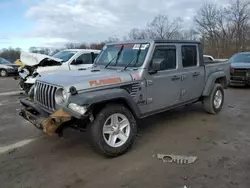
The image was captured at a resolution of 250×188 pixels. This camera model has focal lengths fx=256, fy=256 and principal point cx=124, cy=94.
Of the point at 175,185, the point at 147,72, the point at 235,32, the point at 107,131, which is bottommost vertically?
the point at 175,185

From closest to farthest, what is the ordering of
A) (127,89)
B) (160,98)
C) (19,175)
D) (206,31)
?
1. (19,175)
2. (127,89)
3. (160,98)
4. (206,31)

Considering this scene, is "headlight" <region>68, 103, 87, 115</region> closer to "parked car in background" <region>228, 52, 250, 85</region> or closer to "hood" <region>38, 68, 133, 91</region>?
"hood" <region>38, 68, 133, 91</region>

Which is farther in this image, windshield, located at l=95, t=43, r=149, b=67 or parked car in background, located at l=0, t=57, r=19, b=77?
parked car in background, located at l=0, t=57, r=19, b=77

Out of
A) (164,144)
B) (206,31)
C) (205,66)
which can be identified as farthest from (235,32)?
(164,144)

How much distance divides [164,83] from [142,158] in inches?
64.7

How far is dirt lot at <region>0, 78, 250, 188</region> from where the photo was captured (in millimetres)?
3455

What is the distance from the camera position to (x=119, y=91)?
4.15 m

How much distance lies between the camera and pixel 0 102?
9227 mm

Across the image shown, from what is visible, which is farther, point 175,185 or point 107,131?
point 107,131

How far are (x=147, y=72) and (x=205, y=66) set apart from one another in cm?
234

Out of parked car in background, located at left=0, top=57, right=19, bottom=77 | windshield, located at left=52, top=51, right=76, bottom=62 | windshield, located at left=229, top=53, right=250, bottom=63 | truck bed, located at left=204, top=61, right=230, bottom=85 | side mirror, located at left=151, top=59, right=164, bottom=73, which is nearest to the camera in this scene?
side mirror, located at left=151, top=59, right=164, bottom=73

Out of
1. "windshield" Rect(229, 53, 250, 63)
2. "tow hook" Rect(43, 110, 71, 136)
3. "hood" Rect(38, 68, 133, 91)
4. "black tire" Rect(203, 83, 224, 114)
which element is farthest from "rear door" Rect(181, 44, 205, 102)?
"windshield" Rect(229, 53, 250, 63)

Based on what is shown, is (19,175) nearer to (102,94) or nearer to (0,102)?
(102,94)

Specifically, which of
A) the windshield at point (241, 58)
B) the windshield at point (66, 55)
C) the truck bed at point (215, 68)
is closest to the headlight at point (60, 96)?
the truck bed at point (215, 68)
